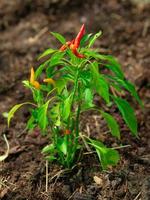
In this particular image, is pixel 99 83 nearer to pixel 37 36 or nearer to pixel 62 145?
pixel 62 145

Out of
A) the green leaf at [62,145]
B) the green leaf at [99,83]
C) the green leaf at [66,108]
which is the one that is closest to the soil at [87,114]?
the green leaf at [62,145]

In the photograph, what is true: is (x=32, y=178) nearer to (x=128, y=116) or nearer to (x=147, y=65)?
(x=128, y=116)

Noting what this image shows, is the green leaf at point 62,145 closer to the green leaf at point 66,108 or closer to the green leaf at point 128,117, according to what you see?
the green leaf at point 66,108

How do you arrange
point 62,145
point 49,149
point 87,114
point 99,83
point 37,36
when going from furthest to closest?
point 37,36 < point 87,114 < point 49,149 < point 62,145 < point 99,83

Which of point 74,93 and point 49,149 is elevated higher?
point 74,93

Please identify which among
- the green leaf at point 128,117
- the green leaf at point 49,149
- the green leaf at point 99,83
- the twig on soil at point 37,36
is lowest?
the green leaf at point 49,149

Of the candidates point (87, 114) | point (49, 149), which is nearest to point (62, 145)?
point (49, 149)

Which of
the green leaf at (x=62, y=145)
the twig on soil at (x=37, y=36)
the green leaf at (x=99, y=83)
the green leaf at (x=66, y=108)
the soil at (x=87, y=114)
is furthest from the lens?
the twig on soil at (x=37, y=36)

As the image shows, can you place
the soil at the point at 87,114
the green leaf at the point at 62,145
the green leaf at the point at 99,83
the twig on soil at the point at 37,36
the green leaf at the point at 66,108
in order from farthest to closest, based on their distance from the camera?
the twig on soil at the point at 37,36 → the soil at the point at 87,114 → the green leaf at the point at 62,145 → the green leaf at the point at 66,108 → the green leaf at the point at 99,83

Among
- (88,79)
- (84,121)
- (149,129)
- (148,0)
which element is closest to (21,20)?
(148,0)
